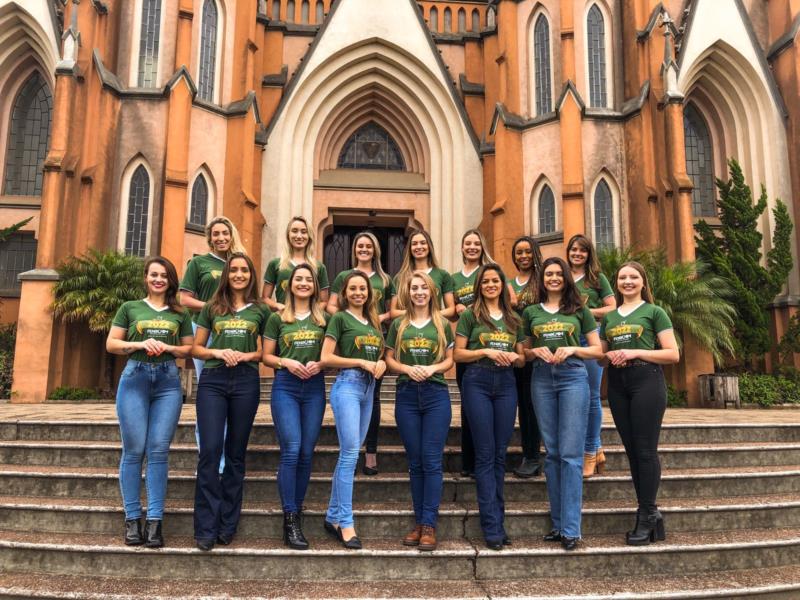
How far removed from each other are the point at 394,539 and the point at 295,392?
151 cm

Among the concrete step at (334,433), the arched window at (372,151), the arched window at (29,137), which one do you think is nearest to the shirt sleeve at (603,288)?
the concrete step at (334,433)

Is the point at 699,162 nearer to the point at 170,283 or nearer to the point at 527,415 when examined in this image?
the point at 527,415

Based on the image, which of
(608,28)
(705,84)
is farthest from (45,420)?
(705,84)

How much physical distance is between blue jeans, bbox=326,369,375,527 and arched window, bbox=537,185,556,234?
496 inches

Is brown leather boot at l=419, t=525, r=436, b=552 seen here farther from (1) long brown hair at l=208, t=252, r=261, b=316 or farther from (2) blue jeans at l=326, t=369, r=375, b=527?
(1) long brown hair at l=208, t=252, r=261, b=316

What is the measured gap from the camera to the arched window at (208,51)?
15.7m

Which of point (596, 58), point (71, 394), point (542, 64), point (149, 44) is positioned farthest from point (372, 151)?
point (71, 394)

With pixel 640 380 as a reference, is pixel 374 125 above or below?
above

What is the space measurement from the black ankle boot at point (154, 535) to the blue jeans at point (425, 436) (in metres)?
1.92

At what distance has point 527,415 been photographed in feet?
17.5

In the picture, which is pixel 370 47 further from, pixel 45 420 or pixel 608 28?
pixel 45 420

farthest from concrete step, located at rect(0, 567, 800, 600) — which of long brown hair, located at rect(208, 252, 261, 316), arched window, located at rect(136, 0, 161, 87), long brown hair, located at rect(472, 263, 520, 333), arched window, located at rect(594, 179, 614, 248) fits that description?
arched window, located at rect(136, 0, 161, 87)

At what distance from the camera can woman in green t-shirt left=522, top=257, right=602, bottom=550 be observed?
14.3 ft

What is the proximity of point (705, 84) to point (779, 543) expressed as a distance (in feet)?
55.5
